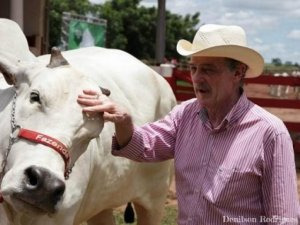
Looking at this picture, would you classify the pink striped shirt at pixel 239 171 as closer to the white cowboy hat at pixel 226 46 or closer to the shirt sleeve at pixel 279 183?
the shirt sleeve at pixel 279 183

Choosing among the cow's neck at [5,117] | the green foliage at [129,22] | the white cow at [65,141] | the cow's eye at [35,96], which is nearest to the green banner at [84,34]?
the white cow at [65,141]

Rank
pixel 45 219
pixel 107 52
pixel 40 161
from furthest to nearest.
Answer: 1. pixel 107 52
2. pixel 45 219
3. pixel 40 161

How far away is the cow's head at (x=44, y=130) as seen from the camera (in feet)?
7.63

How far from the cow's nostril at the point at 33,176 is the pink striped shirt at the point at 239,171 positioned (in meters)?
0.68

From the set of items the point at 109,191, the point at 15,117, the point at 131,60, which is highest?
the point at 15,117

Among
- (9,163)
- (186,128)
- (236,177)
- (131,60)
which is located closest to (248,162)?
(236,177)

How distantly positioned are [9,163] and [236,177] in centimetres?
89

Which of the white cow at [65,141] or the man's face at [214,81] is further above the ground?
the man's face at [214,81]

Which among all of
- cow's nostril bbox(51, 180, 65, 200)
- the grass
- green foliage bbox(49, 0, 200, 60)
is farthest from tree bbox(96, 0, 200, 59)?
cow's nostril bbox(51, 180, 65, 200)

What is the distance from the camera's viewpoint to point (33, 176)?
2.30 metres

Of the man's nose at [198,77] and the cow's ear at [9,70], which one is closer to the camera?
the man's nose at [198,77]

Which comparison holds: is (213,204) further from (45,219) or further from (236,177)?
(45,219)

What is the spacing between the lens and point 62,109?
2.48m

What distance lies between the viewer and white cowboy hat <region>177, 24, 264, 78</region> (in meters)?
2.54
